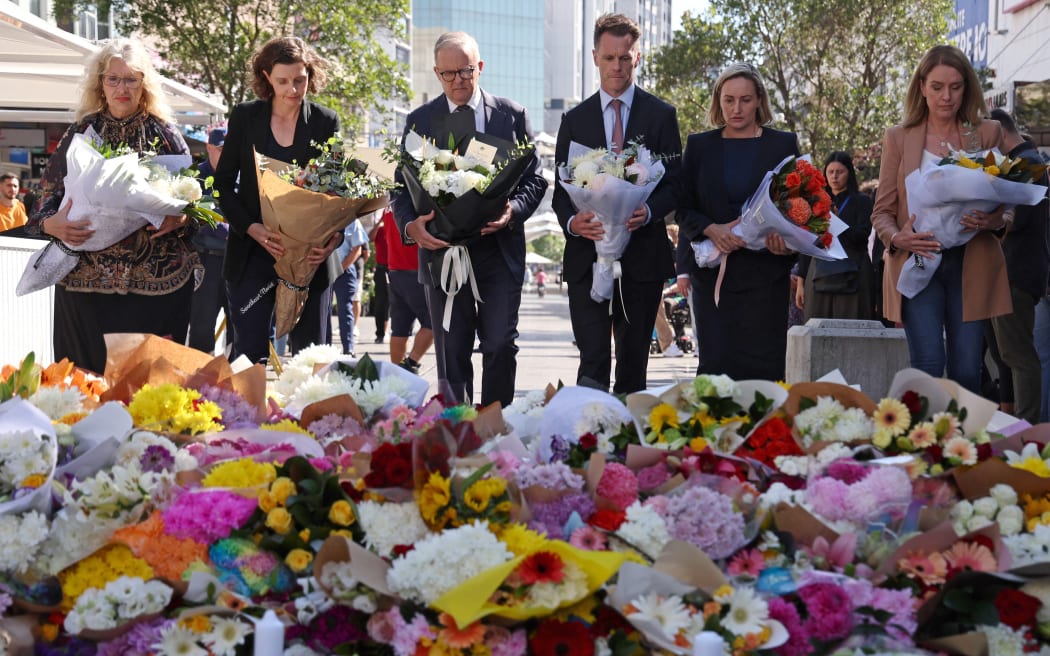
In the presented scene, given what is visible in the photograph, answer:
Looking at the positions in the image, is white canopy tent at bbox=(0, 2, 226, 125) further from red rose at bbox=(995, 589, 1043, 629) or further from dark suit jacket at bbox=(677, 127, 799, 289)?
red rose at bbox=(995, 589, 1043, 629)

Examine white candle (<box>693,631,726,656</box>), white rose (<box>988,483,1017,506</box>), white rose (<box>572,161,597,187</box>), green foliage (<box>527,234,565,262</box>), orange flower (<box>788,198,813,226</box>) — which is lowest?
green foliage (<box>527,234,565,262</box>)

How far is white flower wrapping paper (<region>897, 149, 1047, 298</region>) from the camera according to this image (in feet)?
21.0

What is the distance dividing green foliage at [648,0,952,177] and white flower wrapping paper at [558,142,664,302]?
25135 millimetres

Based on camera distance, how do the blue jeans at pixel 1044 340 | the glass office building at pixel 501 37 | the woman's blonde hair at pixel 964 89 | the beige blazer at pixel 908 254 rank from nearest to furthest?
the beige blazer at pixel 908 254, the woman's blonde hair at pixel 964 89, the blue jeans at pixel 1044 340, the glass office building at pixel 501 37

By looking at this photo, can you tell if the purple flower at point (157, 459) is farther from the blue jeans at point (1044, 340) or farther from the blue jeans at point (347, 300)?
the blue jeans at point (347, 300)

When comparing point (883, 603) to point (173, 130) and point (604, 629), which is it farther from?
point (173, 130)

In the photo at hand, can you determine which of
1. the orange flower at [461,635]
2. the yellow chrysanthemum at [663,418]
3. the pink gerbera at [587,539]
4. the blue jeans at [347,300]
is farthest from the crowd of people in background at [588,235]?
the blue jeans at [347,300]

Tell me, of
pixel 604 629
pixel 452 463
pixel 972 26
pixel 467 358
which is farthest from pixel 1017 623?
pixel 972 26

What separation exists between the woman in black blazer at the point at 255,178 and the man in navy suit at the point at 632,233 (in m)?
1.14

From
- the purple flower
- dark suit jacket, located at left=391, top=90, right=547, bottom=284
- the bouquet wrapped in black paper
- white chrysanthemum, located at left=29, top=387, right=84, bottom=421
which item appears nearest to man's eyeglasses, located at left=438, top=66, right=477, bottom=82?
dark suit jacket, located at left=391, top=90, right=547, bottom=284

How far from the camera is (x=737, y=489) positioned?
11.5 feet

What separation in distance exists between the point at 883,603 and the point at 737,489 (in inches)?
19.7

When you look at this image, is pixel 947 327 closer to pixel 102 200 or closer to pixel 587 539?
pixel 102 200

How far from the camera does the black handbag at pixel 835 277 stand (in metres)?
12.0
